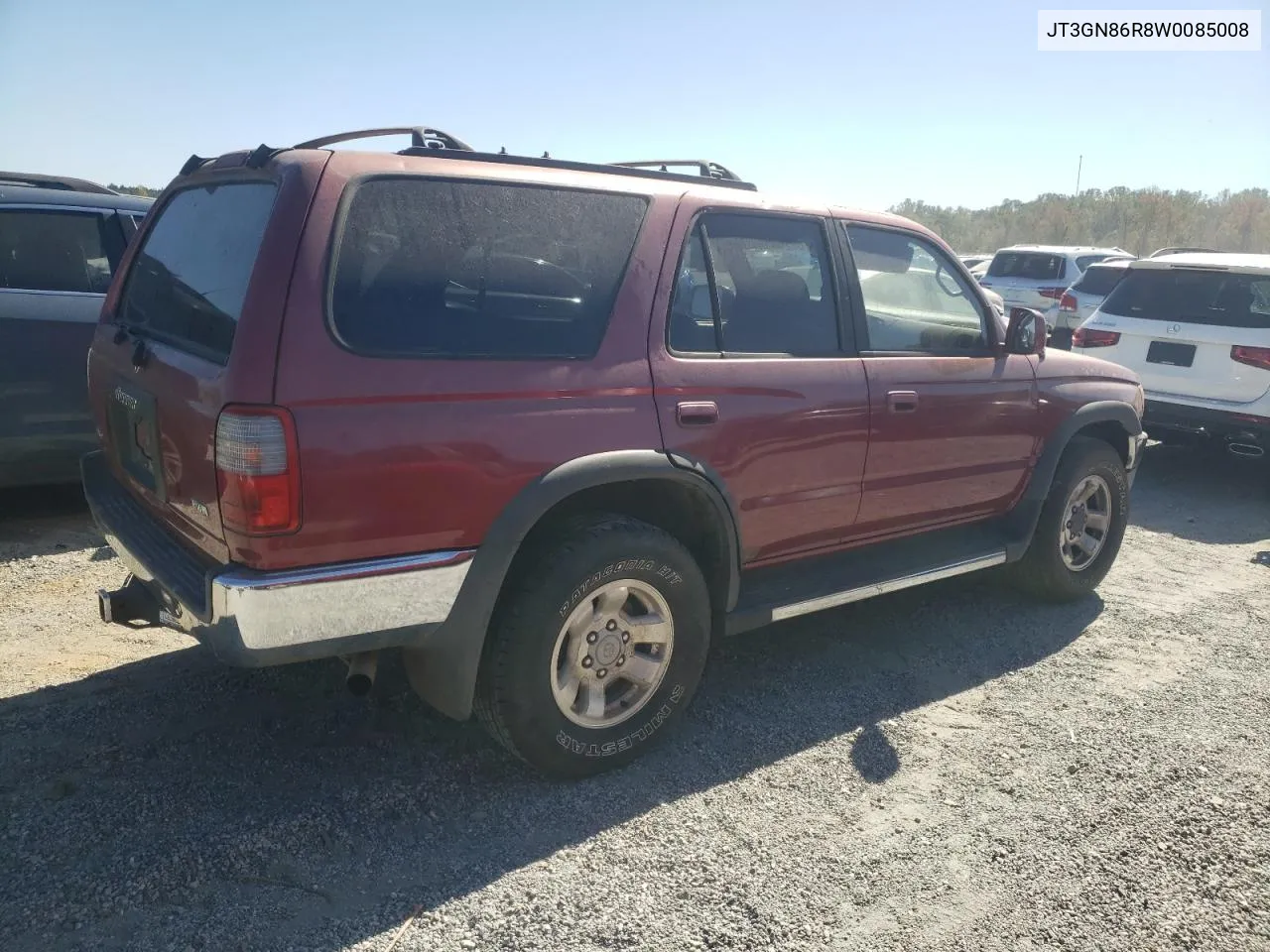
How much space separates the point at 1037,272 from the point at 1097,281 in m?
2.53

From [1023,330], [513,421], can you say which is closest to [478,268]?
[513,421]

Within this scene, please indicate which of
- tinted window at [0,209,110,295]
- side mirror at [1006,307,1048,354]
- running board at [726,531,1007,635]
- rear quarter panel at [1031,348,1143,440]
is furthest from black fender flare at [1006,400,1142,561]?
tinted window at [0,209,110,295]

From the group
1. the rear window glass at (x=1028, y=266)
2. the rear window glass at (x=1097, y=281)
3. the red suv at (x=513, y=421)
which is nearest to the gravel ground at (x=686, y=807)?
the red suv at (x=513, y=421)

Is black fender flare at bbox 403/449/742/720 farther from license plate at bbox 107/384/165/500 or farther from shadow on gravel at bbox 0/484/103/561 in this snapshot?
shadow on gravel at bbox 0/484/103/561

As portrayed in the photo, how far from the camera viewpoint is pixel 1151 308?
777cm

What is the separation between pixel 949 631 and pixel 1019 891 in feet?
6.42

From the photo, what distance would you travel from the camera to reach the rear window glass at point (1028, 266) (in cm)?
1450

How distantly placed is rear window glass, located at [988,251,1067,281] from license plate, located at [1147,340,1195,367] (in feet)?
24.2

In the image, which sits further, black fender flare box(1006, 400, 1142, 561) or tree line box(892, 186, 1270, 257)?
tree line box(892, 186, 1270, 257)

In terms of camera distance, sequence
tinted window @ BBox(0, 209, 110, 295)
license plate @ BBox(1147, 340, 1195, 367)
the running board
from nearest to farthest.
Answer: the running board < tinted window @ BBox(0, 209, 110, 295) < license plate @ BBox(1147, 340, 1195, 367)

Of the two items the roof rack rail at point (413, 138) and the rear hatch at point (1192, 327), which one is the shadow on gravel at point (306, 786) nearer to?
the roof rack rail at point (413, 138)

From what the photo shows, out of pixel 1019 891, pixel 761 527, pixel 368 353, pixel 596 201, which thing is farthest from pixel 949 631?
pixel 368 353

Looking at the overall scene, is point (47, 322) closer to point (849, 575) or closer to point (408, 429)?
point (408, 429)

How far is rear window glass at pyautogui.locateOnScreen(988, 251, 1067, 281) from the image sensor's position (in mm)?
14500
